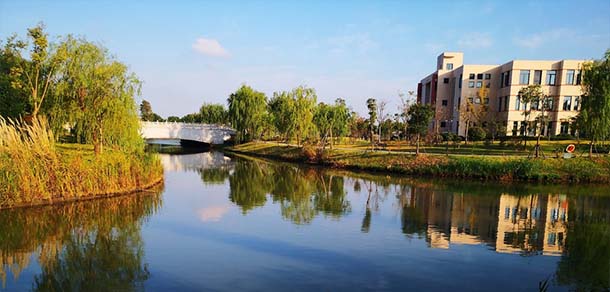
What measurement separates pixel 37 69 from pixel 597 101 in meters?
33.7

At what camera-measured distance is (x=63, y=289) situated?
7238 millimetres

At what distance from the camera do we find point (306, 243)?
33.8ft

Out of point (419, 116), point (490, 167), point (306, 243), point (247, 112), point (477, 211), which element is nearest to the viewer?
point (306, 243)

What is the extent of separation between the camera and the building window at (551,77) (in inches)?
1636

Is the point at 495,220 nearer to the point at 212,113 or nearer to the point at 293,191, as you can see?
the point at 293,191

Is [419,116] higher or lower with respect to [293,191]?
higher

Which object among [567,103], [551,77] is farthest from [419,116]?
[567,103]

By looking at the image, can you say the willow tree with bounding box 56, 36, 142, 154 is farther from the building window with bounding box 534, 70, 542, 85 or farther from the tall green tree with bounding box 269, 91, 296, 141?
the building window with bounding box 534, 70, 542, 85

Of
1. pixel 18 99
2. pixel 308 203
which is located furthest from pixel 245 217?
pixel 18 99

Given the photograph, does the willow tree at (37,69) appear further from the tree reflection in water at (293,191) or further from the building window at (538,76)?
the building window at (538,76)

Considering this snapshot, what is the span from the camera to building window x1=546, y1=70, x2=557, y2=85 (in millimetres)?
41562

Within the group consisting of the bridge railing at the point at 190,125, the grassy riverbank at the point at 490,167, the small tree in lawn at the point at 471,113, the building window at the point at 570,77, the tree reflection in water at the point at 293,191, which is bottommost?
the tree reflection in water at the point at 293,191

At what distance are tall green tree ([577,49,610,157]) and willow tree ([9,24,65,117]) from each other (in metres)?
32.3

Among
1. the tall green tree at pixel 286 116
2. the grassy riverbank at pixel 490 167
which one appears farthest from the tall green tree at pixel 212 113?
the grassy riverbank at pixel 490 167
